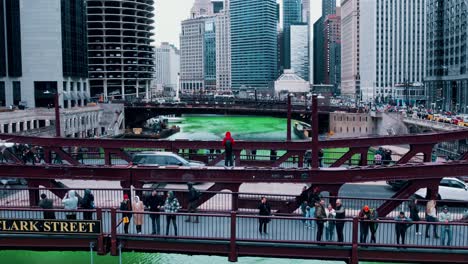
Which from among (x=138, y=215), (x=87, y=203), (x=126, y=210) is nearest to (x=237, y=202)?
(x=138, y=215)

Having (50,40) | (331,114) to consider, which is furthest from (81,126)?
(331,114)

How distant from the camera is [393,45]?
189 metres

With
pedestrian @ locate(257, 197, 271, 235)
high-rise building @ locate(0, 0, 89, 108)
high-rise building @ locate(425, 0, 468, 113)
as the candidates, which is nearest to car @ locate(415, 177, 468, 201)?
pedestrian @ locate(257, 197, 271, 235)

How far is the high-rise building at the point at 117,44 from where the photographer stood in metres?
145

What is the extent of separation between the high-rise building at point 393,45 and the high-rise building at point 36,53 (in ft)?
367

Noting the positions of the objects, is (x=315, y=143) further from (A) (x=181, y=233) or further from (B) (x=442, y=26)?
(B) (x=442, y=26)

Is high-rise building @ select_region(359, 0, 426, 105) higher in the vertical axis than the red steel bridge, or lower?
higher

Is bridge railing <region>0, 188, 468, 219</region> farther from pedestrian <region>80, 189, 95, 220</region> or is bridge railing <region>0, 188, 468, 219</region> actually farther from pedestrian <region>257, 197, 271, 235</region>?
pedestrian <region>257, 197, 271, 235</region>

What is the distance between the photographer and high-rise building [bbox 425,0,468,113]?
11506 centimetres

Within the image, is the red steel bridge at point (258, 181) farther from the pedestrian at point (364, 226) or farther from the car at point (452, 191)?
the car at point (452, 191)

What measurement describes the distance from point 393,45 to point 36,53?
124m

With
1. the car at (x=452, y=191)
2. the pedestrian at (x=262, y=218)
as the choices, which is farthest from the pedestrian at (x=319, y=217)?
the car at (x=452, y=191)

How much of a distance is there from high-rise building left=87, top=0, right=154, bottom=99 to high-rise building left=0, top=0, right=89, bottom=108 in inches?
1590

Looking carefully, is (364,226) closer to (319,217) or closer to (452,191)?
(319,217)
